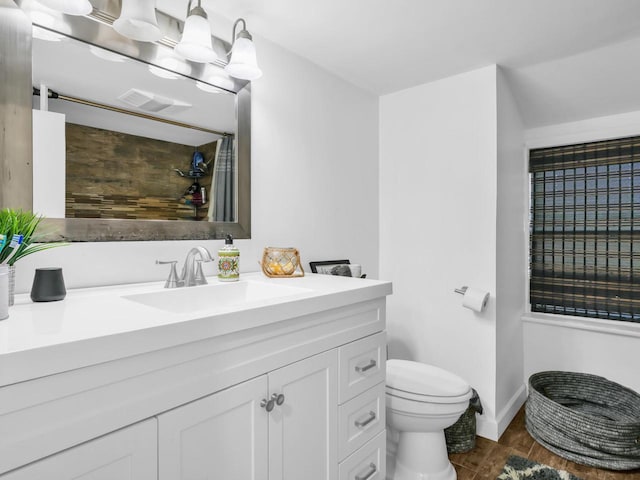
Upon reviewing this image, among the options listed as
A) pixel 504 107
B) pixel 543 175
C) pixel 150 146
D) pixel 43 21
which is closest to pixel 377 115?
pixel 504 107

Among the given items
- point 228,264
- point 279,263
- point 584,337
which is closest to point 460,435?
point 584,337

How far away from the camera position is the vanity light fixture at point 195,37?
138 centimetres

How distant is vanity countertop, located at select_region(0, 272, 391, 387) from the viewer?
636 mm

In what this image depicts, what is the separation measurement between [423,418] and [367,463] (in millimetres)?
383

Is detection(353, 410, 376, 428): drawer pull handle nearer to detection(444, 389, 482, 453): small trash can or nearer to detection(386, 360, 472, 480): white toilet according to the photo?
detection(386, 360, 472, 480): white toilet

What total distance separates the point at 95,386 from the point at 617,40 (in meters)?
2.64

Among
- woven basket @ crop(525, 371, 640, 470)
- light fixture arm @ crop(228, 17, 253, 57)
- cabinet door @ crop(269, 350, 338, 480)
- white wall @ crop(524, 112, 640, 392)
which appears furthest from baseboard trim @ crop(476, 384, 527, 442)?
light fixture arm @ crop(228, 17, 253, 57)

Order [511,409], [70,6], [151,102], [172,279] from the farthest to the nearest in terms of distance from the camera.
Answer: [511,409] → [151,102] → [172,279] → [70,6]

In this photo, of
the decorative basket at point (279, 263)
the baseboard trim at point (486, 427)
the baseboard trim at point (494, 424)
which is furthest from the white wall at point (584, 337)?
the decorative basket at point (279, 263)

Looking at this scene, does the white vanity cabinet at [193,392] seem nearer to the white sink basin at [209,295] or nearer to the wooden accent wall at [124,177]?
the white sink basin at [209,295]

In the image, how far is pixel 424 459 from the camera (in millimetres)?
1725

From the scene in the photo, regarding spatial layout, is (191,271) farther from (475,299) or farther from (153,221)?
(475,299)

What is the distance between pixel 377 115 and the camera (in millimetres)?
2650

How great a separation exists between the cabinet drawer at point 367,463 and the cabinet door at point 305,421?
76mm
